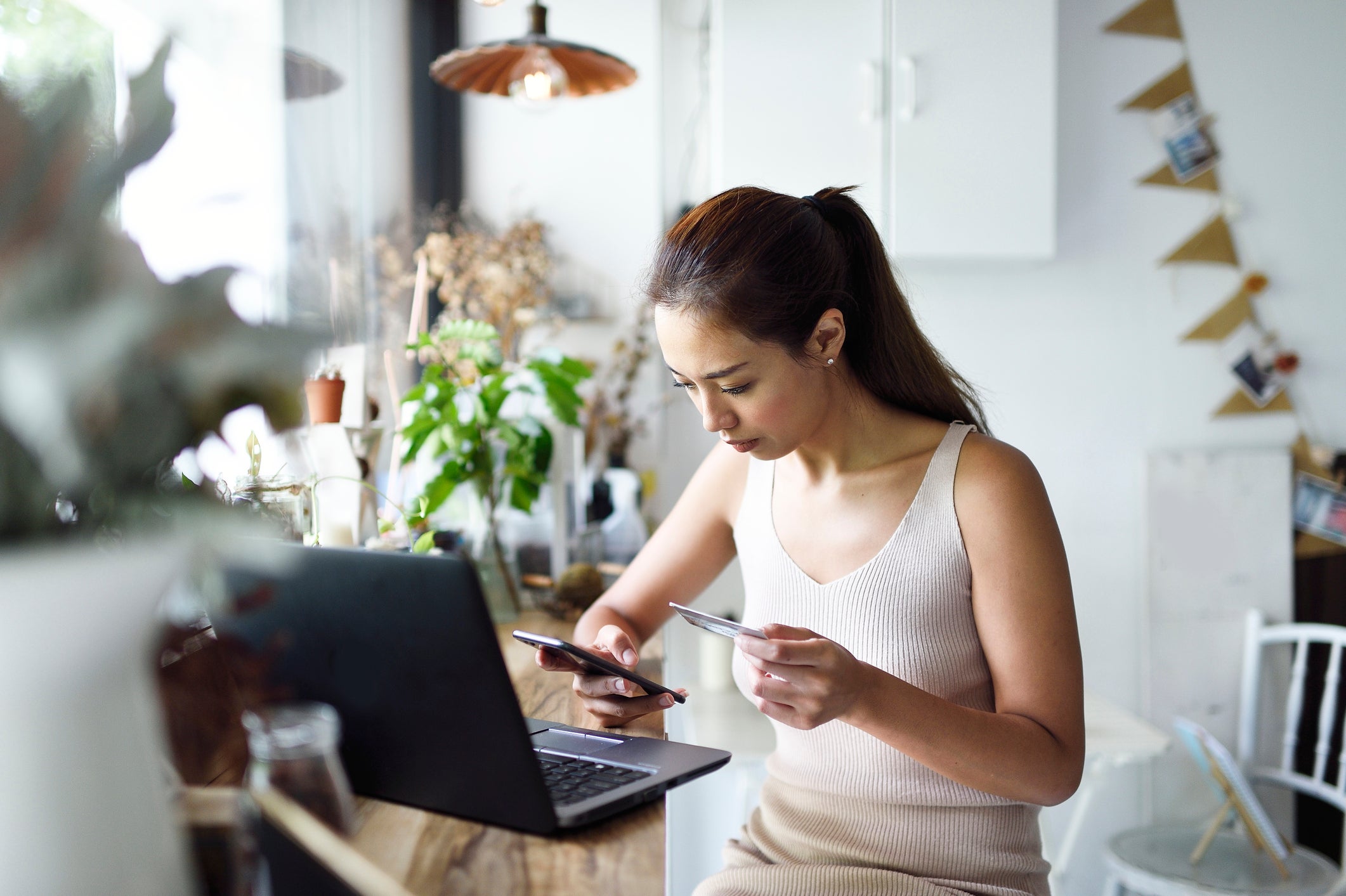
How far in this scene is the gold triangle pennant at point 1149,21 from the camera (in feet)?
7.57

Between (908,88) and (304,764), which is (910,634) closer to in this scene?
(304,764)

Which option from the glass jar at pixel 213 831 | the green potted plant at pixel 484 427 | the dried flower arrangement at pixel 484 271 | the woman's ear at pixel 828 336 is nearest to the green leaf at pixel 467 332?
the green potted plant at pixel 484 427

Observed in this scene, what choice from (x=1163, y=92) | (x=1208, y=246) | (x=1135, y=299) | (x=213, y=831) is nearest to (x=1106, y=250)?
(x=1135, y=299)

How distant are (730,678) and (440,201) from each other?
4.26 feet

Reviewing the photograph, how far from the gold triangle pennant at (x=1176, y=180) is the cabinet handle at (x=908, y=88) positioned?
2.33ft

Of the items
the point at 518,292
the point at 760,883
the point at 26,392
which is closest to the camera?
the point at 26,392

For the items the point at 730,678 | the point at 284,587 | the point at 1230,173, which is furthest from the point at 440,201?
the point at 1230,173

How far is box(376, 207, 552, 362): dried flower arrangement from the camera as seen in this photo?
2.04 meters

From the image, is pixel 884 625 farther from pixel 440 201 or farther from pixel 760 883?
pixel 440 201

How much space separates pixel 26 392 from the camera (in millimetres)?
404

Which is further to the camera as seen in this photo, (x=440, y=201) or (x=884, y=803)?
(x=440, y=201)

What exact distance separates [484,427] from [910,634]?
2.82 ft

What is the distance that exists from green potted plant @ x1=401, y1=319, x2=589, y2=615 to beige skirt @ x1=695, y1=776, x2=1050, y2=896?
735mm

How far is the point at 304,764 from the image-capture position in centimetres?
A: 45
